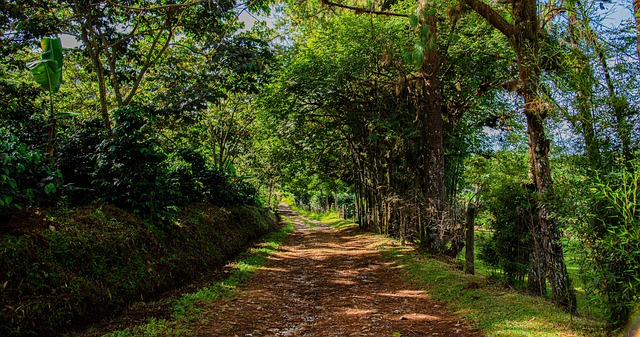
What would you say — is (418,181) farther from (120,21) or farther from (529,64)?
(120,21)

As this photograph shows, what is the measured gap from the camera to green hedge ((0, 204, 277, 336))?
13.1 ft

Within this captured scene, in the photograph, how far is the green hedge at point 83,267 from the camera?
3.99 meters

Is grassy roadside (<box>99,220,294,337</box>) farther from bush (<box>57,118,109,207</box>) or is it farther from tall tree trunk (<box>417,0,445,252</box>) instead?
tall tree trunk (<box>417,0,445,252</box>)

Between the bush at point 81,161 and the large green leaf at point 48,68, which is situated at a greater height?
the large green leaf at point 48,68

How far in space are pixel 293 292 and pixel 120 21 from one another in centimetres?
785

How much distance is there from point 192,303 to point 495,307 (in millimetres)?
4442

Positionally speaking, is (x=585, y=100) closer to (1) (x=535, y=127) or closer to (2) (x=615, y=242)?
(2) (x=615, y=242)

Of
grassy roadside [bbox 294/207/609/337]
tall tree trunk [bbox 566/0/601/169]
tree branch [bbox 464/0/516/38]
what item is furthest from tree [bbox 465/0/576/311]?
tall tree trunk [bbox 566/0/601/169]

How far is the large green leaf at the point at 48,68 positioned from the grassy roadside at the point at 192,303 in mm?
3988

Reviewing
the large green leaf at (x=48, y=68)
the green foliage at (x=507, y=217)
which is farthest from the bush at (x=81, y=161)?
the green foliage at (x=507, y=217)

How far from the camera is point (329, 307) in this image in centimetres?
629

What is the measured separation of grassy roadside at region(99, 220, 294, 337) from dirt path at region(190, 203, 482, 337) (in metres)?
0.20

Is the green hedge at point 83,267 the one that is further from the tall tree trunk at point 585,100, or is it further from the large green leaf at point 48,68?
the tall tree trunk at point 585,100

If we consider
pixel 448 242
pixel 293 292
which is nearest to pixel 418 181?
pixel 448 242
